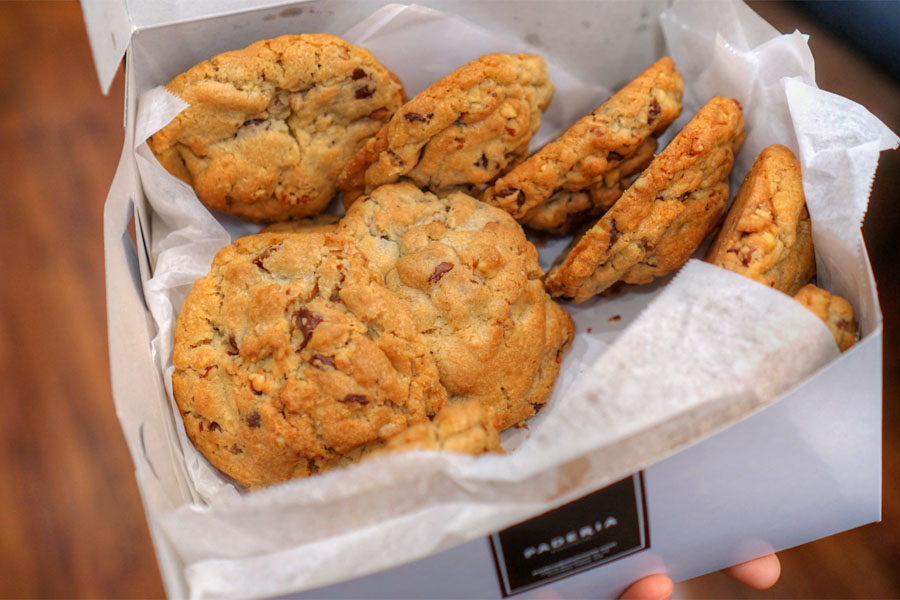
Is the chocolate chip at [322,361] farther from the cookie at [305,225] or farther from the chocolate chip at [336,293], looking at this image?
the cookie at [305,225]

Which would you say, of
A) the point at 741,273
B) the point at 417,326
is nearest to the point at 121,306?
the point at 417,326

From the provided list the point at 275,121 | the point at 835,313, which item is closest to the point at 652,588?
the point at 835,313

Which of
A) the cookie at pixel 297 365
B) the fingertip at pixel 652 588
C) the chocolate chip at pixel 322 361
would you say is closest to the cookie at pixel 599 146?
the cookie at pixel 297 365

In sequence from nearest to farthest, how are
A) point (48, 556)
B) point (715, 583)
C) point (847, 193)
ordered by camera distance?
1. point (847, 193)
2. point (715, 583)
3. point (48, 556)

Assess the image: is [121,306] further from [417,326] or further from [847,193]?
[847,193]

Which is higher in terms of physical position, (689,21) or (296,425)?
(689,21)

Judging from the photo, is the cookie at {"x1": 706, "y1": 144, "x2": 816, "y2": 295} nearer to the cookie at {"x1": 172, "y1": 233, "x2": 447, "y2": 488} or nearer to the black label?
the black label

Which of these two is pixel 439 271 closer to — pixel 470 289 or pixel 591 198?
pixel 470 289

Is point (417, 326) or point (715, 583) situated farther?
point (715, 583)
